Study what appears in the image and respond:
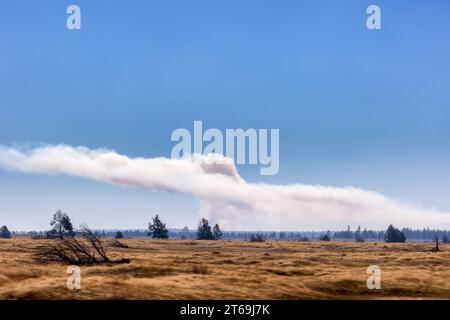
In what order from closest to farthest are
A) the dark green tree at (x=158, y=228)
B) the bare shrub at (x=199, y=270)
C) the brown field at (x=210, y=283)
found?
the brown field at (x=210, y=283) → the bare shrub at (x=199, y=270) → the dark green tree at (x=158, y=228)

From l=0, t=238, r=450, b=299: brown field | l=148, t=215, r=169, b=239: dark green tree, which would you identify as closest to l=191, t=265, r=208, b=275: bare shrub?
l=0, t=238, r=450, b=299: brown field

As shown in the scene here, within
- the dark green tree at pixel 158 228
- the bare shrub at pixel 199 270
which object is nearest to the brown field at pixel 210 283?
the bare shrub at pixel 199 270

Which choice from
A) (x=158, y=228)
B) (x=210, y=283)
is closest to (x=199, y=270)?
(x=210, y=283)

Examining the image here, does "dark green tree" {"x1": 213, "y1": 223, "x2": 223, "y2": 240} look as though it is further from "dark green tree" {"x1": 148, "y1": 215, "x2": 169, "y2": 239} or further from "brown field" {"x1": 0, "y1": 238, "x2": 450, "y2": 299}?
"brown field" {"x1": 0, "y1": 238, "x2": 450, "y2": 299}

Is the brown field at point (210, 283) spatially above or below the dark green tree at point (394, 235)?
above

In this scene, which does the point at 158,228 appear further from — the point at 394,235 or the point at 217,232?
the point at 394,235

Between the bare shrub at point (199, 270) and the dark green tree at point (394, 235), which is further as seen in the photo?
the dark green tree at point (394, 235)

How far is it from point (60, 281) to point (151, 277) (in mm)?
5452

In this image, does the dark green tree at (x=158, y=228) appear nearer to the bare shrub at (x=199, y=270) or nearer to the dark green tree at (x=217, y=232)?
the dark green tree at (x=217, y=232)

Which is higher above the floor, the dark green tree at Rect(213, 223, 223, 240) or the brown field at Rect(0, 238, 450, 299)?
the brown field at Rect(0, 238, 450, 299)
